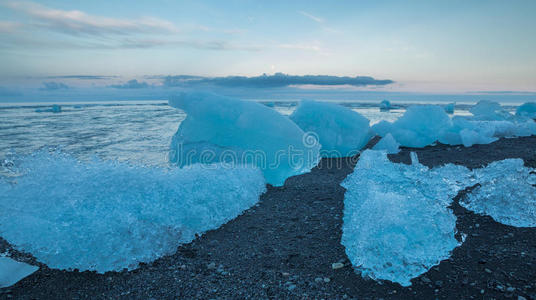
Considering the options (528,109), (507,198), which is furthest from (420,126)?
(528,109)

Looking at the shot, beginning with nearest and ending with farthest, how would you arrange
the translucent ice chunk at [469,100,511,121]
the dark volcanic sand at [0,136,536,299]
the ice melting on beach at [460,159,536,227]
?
the dark volcanic sand at [0,136,536,299] → the ice melting on beach at [460,159,536,227] → the translucent ice chunk at [469,100,511,121]

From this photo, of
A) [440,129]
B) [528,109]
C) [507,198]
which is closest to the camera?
[507,198]

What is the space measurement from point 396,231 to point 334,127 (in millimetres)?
4341

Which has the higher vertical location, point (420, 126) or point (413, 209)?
point (420, 126)

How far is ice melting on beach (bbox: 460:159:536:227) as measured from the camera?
268 cm

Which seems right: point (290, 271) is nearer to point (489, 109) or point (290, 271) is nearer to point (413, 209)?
point (413, 209)

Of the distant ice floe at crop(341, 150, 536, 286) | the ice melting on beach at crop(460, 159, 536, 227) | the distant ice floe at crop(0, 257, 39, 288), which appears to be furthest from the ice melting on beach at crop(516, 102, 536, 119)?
the distant ice floe at crop(0, 257, 39, 288)

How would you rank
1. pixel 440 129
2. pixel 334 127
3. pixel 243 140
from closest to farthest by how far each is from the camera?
pixel 243 140 < pixel 334 127 < pixel 440 129

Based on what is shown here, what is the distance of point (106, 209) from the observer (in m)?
2.57

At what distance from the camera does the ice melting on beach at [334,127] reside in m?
6.27

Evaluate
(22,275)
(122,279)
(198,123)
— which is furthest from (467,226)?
(198,123)

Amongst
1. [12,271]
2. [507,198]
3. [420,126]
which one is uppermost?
[420,126]

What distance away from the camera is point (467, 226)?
2.74 m

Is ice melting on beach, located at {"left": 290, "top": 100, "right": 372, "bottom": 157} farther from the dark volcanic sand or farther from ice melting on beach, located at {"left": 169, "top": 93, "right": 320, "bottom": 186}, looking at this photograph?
the dark volcanic sand
